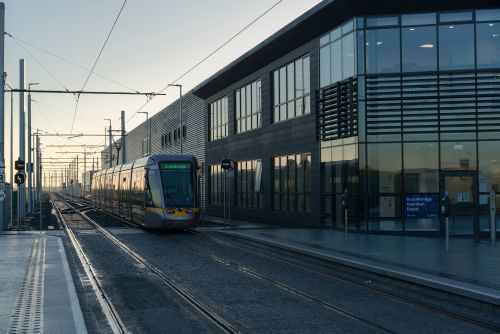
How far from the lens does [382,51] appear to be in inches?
977

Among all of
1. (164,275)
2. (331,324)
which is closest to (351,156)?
(164,275)

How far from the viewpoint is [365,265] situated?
48.9ft

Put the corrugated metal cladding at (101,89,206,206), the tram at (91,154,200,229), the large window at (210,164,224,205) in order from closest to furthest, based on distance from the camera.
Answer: the tram at (91,154,200,229), the large window at (210,164,224,205), the corrugated metal cladding at (101,89,206,206)

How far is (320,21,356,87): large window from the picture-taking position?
25.5 metres

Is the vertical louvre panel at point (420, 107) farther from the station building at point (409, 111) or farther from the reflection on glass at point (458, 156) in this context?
the reflection on glass at point (458, 156)

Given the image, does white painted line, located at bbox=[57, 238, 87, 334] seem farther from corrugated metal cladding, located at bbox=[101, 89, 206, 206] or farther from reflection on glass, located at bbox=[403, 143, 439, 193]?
corrugated metal cladding, located at bbox=[101, 89, 206, 206]

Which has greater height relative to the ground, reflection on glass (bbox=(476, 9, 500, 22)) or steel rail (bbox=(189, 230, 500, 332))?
reflection on glass (bbox=(476, 9, 500, 22))

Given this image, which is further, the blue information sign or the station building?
the station building

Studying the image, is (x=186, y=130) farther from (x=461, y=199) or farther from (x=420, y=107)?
(x=461, y=199)

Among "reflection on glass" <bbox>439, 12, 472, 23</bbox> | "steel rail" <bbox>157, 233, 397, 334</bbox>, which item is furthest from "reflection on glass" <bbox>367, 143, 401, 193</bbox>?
"steel rail" <bbox>157, 233, 397, 334</bbox>

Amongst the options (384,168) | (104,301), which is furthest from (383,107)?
(104,301)

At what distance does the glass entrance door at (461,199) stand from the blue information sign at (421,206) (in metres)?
0.72

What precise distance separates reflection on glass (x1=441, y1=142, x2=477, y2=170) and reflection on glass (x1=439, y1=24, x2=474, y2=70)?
9.07 feet

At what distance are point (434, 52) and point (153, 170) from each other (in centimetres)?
1196
